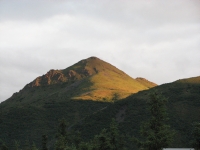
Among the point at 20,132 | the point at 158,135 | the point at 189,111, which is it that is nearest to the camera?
the point at 158,135

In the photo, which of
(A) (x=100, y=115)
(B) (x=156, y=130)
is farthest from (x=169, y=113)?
(B) (x=156, y=130)

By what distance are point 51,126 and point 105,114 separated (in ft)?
82.9

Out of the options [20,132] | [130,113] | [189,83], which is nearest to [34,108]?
[20,132]

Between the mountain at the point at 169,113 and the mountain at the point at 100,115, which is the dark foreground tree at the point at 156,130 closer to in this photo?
the mountain at the point at 100,115

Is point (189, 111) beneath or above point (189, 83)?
beneath

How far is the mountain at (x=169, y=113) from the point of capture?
112438 millimetres

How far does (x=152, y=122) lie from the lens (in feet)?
160

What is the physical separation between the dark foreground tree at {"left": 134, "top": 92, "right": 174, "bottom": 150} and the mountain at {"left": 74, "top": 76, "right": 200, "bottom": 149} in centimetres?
5047

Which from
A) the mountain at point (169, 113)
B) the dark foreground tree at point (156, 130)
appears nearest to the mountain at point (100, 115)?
the mountain at point (169, 113)

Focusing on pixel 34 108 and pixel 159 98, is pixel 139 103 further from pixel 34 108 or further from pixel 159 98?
pixel 159 98

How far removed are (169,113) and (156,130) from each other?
7402 cm

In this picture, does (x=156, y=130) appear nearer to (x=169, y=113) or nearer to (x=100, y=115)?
(x=169, y=113)

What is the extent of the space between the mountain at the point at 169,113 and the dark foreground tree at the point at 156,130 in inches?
1987


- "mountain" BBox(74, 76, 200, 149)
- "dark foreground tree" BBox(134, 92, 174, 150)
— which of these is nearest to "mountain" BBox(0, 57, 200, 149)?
"mountain" BBox(74, 76, 200, 149)
